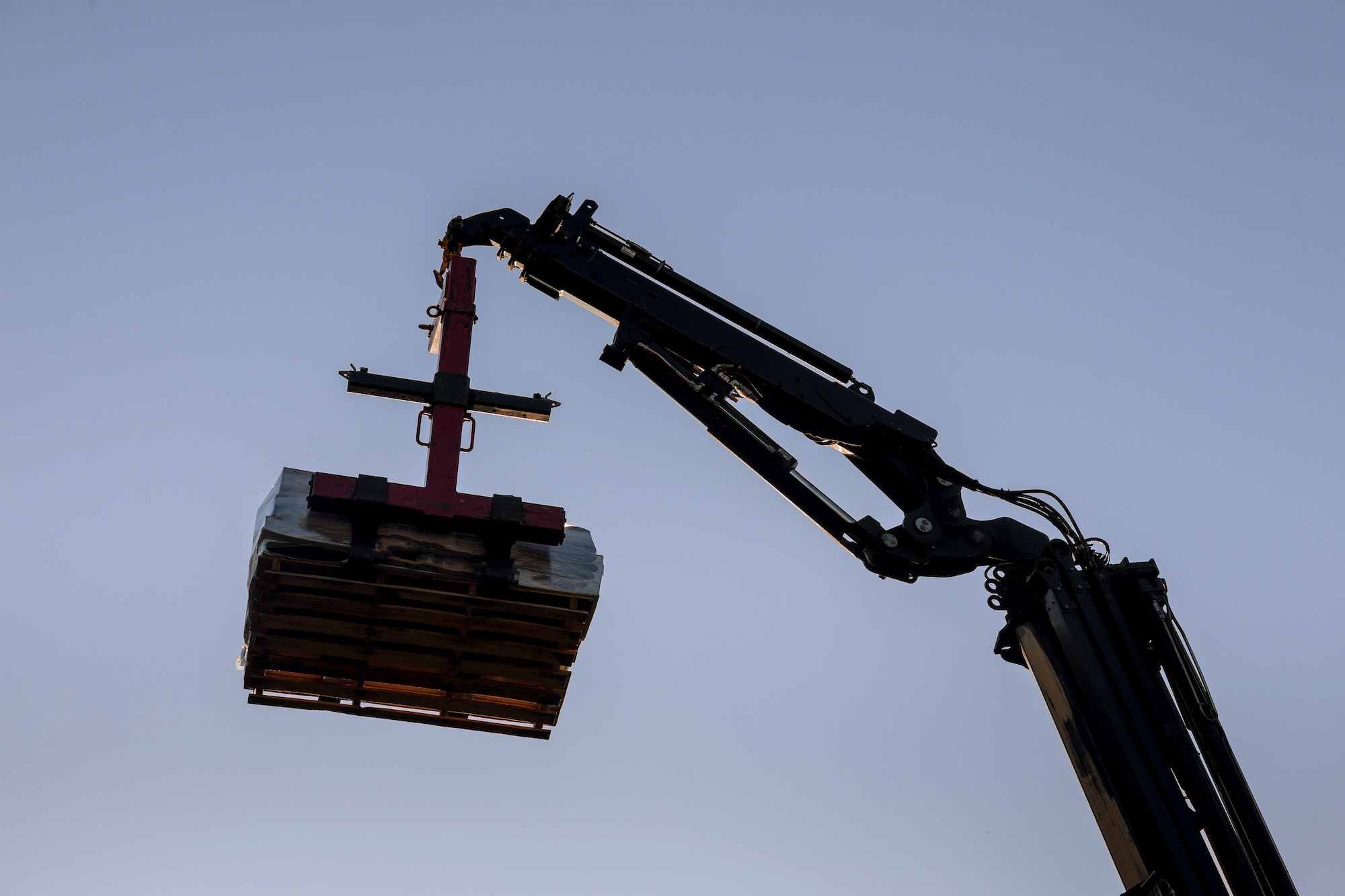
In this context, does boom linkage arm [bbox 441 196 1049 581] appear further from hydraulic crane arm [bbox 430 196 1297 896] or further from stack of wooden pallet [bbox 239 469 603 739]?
stack of wooden pallet [bbox 239 469 603 739]

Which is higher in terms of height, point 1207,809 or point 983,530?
point 983,530

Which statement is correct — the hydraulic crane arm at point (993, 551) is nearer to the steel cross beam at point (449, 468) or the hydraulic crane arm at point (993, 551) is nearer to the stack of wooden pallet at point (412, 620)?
the steel cross beam at point (449, 468)

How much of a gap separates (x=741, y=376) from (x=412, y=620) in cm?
283

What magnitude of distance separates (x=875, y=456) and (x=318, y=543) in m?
3.86

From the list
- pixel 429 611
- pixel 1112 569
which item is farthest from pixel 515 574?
pixel 1112 569

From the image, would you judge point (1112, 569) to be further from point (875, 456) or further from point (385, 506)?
point (385, 506)

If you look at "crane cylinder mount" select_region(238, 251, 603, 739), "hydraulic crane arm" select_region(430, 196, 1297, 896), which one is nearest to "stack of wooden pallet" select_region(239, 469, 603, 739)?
"crane cylinder mount" select_region(238, 251, 603, 739)

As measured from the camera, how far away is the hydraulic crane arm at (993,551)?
8438mm

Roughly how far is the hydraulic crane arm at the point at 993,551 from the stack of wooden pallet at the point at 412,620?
1.20m

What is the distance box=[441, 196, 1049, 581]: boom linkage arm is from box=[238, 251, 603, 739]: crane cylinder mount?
0.66 meters

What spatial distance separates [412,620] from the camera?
30.5 feet

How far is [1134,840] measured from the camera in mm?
8336

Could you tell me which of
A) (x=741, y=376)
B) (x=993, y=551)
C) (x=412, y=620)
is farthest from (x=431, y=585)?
(x=993, y=551)

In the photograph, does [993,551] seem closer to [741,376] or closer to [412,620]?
[741,376]
